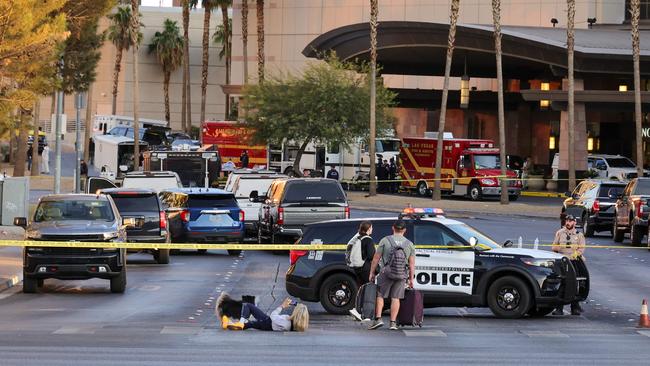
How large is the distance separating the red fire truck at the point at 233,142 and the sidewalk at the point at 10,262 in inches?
1321

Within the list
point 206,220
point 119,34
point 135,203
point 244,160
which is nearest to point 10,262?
point 135,203

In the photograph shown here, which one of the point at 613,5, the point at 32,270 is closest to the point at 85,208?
the point at 32,270

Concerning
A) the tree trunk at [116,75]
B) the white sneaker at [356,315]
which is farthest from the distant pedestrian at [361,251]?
the tree trunk at [116,75]

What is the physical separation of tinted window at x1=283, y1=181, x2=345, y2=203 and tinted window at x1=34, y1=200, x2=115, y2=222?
860 cm

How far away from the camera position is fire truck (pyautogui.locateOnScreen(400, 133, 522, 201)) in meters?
63.9

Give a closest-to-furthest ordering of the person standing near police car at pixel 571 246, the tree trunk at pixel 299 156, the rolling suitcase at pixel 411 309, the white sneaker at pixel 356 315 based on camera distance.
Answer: the rolling suitcase at pixel 411 309 → the white sneaker at pixel 356 315 → the person standing near police car at pixel 571 246 → the tree trunk at pixel 299 156

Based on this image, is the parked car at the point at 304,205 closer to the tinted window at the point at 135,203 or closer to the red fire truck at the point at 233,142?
the tinted window at the point at 135,203

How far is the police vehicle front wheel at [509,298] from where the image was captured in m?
21.7

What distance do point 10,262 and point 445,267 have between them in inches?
527

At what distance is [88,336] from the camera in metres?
18.3

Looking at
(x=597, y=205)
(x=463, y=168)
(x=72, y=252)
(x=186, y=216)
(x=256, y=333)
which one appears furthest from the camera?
(x=463, y=168)

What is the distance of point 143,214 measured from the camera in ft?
104

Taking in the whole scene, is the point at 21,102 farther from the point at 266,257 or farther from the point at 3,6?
the point at 266,257

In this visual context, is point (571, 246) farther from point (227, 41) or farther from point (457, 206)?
point (227, 41)
